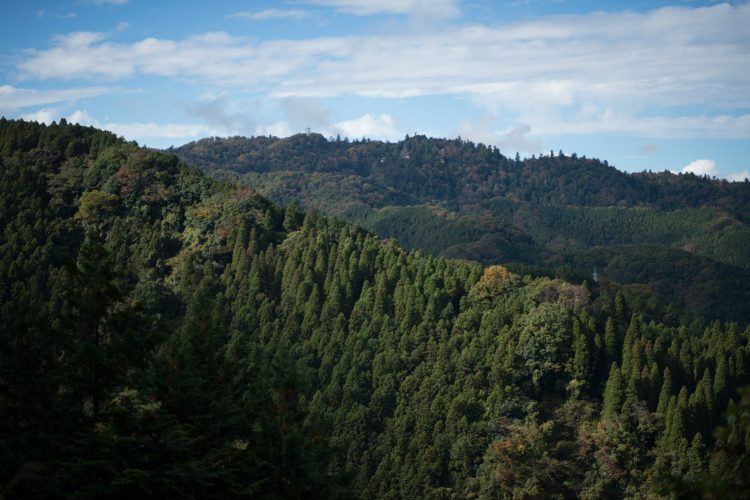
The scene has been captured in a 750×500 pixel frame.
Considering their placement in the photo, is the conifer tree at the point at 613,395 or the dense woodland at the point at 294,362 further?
the conifer tree at the point at 613,395

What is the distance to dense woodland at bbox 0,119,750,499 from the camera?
63.2 ft

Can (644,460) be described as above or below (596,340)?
below

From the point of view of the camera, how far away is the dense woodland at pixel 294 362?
1925 cm

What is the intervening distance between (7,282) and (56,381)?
2301 inches

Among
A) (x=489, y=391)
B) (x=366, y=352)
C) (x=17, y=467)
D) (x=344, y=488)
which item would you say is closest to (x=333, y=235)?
(x=366, y=352)

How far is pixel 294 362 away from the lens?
78.7 feet

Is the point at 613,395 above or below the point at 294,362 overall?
below

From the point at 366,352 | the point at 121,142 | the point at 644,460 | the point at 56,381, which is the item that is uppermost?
the point at 121,142

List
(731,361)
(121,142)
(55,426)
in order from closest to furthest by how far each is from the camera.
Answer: (55,426), (731,361), (121,142)

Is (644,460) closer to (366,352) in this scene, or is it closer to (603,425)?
(603,425)

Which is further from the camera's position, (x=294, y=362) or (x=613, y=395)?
(x=613, y=395)

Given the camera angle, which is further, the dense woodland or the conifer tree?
the conifer tree

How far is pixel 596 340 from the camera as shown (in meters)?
63.1

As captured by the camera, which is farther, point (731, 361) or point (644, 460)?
point (731, 361)
